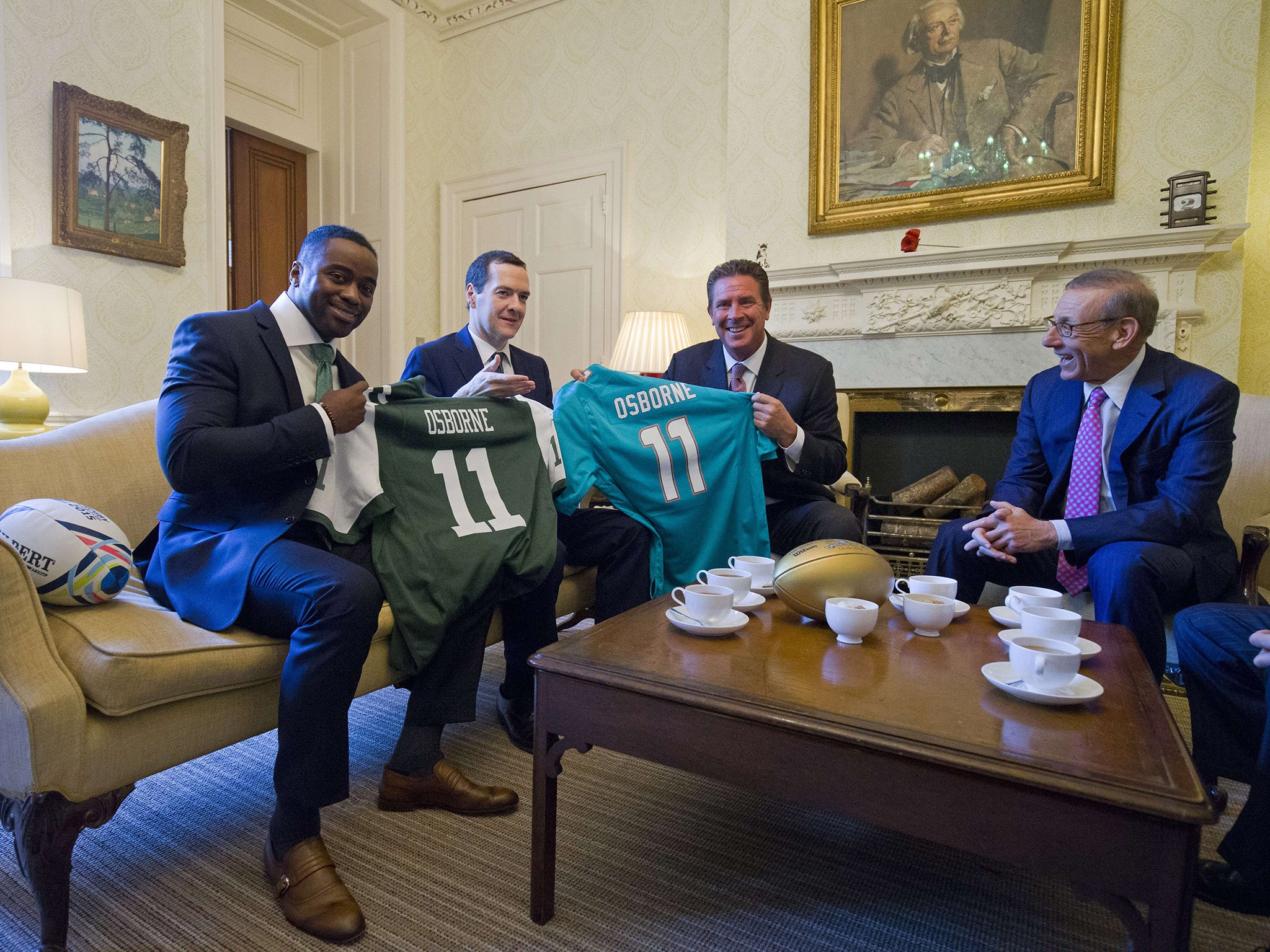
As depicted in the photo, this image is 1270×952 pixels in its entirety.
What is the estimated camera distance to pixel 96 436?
1824mm

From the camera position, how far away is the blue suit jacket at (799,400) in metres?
2.38

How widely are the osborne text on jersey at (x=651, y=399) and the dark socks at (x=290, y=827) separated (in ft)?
4.39

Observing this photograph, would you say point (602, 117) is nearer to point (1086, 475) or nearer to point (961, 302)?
point (961, 302)

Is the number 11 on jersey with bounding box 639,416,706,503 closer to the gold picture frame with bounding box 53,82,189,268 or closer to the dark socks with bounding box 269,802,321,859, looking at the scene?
the dark socks with bounding box 269,802,321,859

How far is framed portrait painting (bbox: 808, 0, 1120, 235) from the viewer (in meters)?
3.23

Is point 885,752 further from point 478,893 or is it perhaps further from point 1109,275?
point 1109,275

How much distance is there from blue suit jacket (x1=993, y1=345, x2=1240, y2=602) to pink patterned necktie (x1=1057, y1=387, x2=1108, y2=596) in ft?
0.09

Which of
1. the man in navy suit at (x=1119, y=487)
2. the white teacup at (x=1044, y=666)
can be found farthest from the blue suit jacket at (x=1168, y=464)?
the white teacup at (x=1044, y=666)

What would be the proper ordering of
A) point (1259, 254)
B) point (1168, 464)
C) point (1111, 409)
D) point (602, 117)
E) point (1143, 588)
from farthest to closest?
point (602, 117), point (1259, 254), point (1111, 409), point (1168, 464), point (1143, 588)

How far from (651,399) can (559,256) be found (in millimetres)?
2802

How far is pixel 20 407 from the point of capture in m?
2.68

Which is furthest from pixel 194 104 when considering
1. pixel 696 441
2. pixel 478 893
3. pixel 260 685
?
pixel 478 893

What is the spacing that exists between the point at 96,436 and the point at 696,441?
156 cm

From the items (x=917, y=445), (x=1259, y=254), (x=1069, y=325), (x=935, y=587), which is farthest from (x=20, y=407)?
(x=1259, y=254)
